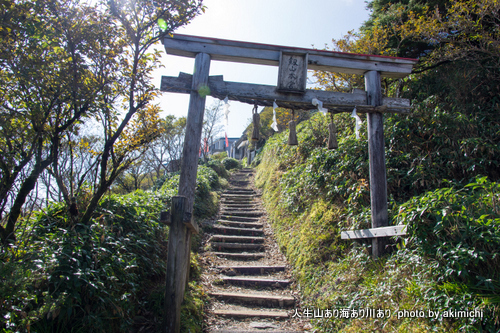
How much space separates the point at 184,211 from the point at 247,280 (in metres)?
2.52

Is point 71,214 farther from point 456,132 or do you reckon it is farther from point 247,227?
point 456,132

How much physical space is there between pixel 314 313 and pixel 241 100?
3.49m

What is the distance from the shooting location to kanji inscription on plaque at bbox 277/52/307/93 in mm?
4726

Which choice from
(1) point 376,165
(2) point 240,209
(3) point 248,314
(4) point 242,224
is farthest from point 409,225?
(2) point 240,209

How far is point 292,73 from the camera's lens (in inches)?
187

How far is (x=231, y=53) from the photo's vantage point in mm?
4625

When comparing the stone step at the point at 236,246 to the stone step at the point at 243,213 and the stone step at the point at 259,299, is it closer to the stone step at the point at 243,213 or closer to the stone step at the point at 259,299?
the stone step at the point at 259,299

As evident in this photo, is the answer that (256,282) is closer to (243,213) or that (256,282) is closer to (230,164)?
(243,213)

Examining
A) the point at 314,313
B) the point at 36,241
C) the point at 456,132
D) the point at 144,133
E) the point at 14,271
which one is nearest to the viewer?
the point at 14,271

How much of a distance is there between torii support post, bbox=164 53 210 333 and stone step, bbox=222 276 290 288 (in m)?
1.75

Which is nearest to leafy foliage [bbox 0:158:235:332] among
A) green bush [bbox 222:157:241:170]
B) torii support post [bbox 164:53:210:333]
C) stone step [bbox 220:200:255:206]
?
torii support post [bbox 164:53:210:333]

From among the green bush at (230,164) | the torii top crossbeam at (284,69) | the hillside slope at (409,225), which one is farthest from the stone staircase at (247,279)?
the green bush at (230,164)

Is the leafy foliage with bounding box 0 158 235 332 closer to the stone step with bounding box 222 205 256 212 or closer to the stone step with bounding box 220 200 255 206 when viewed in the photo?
the stone step with bounding box 222 205 256 212

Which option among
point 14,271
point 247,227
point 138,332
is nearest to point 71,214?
point 14,271
